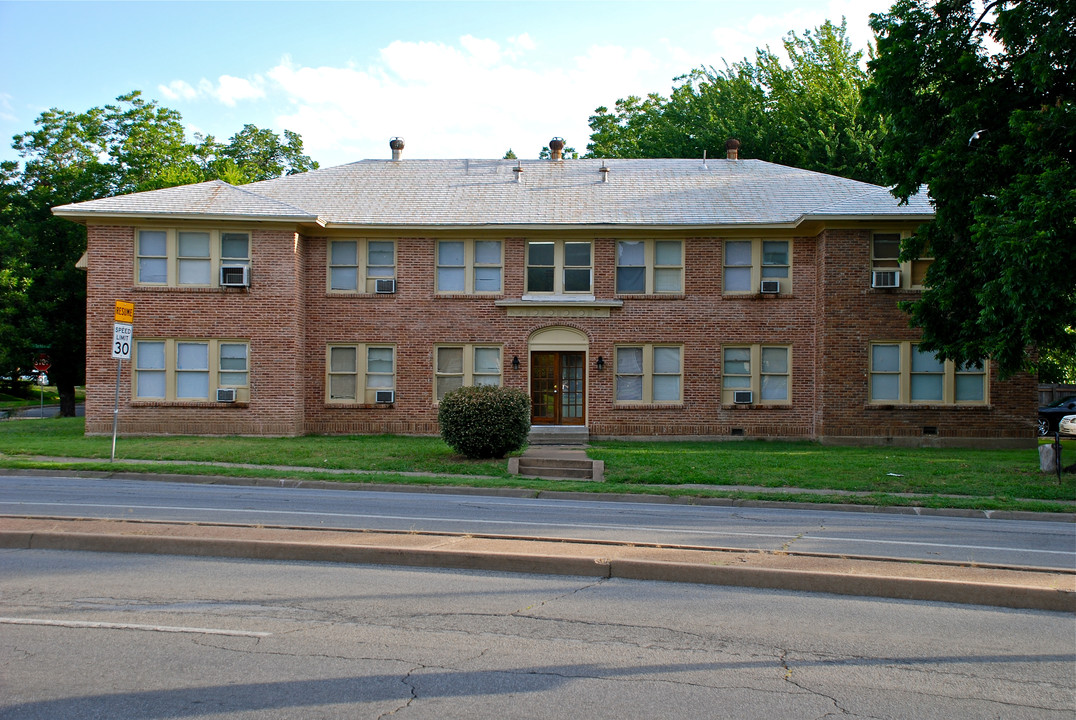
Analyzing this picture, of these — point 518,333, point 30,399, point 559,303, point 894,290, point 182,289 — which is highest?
point 894,290

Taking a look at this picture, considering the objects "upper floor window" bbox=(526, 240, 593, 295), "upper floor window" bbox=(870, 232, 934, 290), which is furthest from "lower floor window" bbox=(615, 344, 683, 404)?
"upper floor window" bbox=(870, 232, 934, 290)

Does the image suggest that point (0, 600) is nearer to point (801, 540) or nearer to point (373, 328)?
point (801, 540)

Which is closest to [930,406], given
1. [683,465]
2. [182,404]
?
[683,465]

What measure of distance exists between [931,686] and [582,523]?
636 cm

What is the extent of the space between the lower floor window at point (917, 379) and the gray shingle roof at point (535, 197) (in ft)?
12.3

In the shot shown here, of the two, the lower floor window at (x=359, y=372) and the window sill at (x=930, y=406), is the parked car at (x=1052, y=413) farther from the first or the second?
the lower floor window at (x=359, y=372)

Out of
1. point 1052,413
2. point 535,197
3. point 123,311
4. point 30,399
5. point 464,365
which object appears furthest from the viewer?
point 30,399

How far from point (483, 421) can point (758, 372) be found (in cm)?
972

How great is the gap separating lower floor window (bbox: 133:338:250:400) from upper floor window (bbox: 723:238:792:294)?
13.6m

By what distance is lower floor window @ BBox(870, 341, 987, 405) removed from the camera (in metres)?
24.3

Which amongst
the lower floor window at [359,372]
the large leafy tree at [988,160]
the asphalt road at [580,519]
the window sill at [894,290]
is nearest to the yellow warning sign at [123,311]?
the asphalt road at [580,519]

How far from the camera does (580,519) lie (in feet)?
38.9

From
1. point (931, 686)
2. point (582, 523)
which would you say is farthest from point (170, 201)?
point (931, 686)

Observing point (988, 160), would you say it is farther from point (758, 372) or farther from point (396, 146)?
point (396, 146)
